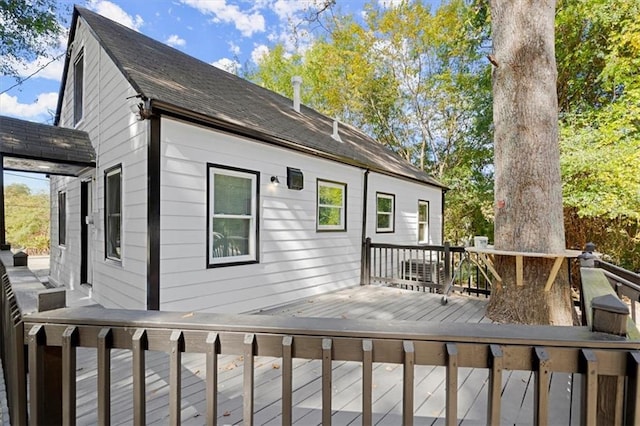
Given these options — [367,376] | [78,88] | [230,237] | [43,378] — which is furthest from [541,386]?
[78,88]

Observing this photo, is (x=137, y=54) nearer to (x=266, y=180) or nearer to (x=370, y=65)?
(x=266, y=180)

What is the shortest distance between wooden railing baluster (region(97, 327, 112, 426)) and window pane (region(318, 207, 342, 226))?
203 inches

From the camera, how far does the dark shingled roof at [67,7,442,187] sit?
4.18 meters

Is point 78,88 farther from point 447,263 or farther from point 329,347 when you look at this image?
point 447,263

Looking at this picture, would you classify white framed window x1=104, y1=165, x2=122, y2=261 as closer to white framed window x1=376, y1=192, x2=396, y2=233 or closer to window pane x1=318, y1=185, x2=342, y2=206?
window pane x1=318, y1=185, x2=342, y2=206

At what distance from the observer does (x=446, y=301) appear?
17.9ft

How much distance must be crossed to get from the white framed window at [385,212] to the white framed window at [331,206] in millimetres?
1457

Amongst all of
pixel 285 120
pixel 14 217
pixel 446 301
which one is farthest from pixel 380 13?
pixel 14 217

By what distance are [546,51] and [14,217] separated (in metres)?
18.2

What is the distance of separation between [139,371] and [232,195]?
12.2 feet

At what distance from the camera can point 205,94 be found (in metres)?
5.07

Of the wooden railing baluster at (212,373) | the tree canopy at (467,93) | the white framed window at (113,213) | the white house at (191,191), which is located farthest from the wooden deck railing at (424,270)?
the wooden railing baluster at (212,373)

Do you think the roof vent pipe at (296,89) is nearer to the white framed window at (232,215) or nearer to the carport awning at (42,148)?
the white framed window at (232,215)

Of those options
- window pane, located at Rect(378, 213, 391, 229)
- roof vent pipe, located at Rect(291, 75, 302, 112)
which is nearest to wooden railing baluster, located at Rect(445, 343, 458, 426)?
window pane, located at Rect(378, 213, 391, 229)
